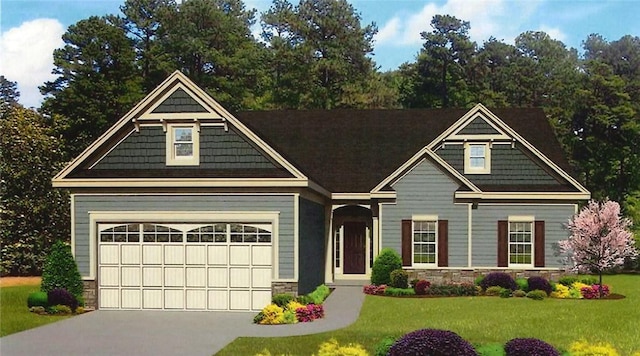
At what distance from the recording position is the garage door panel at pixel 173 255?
69.4 ft

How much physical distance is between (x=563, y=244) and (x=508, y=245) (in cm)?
195

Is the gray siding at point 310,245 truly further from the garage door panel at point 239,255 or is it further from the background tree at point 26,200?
the background tree at point 26,200

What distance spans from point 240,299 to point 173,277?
2.01 m

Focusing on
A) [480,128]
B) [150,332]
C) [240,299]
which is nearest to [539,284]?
[480,128]

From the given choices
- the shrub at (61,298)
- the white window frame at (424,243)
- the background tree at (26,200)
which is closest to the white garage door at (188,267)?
the shrub at (61,298)

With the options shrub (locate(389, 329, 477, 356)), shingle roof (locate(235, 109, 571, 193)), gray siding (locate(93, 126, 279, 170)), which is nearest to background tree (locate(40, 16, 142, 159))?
shingle roof (locate(235, 109, 571, 193))

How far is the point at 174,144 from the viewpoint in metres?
22.0

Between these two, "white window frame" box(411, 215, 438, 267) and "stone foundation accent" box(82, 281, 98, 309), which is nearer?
"stone foundation accent" box(82, 281, 98, 309)

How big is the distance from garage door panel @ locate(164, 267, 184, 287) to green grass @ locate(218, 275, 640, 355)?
205 inches

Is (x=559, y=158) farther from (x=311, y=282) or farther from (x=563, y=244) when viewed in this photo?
(x=311, y=282)

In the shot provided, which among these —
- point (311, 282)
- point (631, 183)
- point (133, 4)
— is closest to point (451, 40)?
point (631, 183)

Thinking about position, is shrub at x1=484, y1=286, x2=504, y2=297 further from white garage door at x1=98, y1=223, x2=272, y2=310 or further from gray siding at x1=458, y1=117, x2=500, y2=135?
white garage door at x1=98, y1=223, x2=272, y2=310

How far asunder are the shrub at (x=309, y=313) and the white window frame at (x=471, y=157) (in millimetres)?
11562

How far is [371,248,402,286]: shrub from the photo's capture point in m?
26.1
